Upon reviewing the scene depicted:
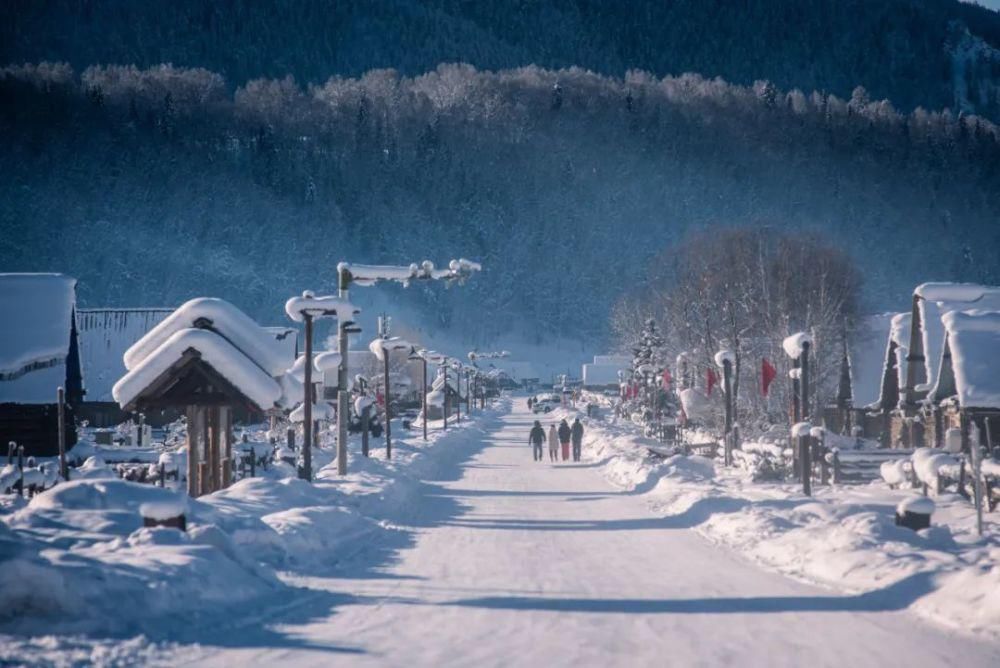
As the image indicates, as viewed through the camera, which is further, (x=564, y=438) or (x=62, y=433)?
(x=564, y=438)

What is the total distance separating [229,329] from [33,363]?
71.6 feet

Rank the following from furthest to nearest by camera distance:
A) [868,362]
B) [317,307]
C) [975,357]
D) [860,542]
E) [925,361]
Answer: [868,362], [925,361], [975,357], [317,307], [860,542]

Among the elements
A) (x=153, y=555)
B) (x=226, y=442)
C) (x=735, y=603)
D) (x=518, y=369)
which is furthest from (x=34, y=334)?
(x=518, y=369)

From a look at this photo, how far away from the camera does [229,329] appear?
67.4ft

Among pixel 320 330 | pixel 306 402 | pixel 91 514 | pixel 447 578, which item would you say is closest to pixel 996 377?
pixel 306 402

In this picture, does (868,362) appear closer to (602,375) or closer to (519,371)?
(602,375)

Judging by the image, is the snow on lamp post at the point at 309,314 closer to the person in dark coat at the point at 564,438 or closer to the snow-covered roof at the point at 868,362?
the person in dark coat at the point at 564,438

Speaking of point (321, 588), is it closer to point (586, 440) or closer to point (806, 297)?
point (586, 440)

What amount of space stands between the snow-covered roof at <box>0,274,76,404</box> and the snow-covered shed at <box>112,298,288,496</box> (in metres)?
19.6

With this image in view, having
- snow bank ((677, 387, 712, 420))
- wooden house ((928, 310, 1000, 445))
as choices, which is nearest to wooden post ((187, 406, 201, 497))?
wooden house ((928, 310, 1000, 445))

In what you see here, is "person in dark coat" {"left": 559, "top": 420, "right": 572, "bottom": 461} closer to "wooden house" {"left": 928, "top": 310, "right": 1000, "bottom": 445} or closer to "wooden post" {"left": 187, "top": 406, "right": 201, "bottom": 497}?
"wooden house" {"left": 928, "top": 310, "right": 1000, "bottom": 445}

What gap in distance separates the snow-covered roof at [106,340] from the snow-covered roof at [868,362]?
40717mm

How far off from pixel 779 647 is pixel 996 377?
25.2 metres

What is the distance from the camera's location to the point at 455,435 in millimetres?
54344
